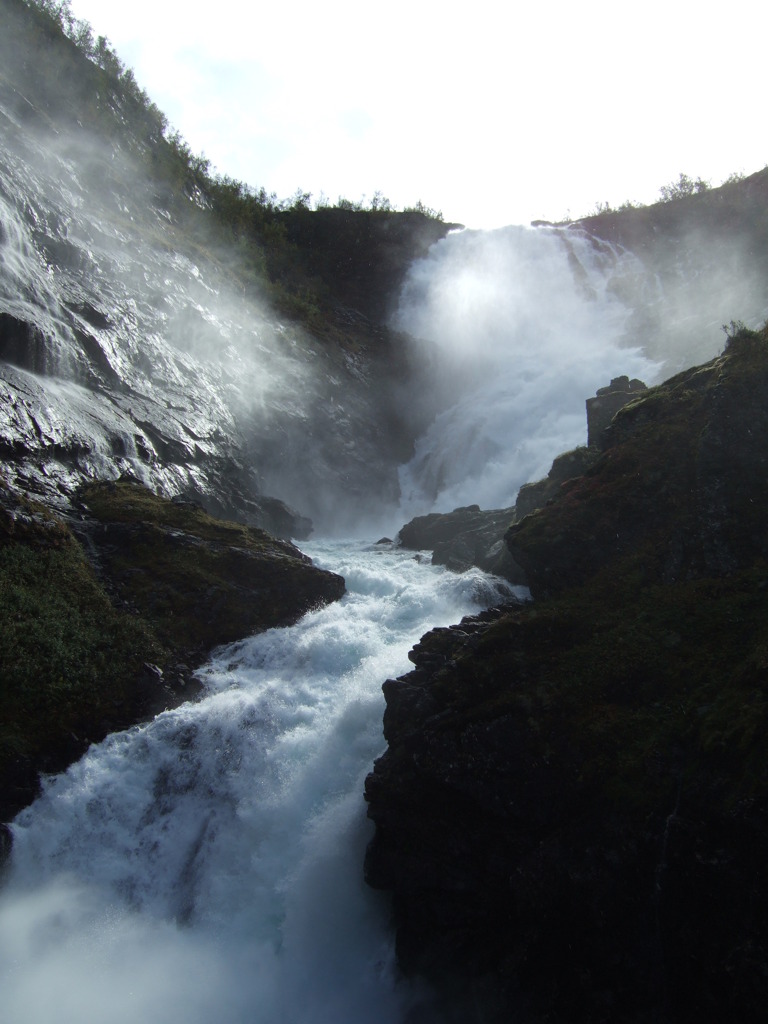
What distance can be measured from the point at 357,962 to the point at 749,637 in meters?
7.94

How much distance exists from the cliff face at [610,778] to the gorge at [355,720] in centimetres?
4

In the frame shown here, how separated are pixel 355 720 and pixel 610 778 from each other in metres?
5.69

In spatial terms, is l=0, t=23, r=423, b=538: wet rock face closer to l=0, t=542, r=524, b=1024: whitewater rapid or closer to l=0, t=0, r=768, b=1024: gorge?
l=0, t=0, r=768, b=1024: gorge

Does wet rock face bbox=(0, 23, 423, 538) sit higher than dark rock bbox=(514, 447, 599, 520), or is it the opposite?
wet rock face bbox=(0, 23, 423, 538)

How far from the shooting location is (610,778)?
349 inches

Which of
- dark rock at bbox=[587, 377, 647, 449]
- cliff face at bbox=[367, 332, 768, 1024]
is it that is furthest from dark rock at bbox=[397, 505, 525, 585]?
cliff face at bbox=[367, 332, 768, 1024]

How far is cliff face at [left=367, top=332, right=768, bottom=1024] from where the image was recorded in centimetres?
762

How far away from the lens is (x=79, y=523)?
18.2 meters

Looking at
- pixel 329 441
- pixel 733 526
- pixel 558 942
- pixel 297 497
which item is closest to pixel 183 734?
pixel 558 942

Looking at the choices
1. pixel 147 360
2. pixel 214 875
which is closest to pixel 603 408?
pixel 214 875

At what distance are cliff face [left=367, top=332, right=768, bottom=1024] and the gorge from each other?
0.04 metres

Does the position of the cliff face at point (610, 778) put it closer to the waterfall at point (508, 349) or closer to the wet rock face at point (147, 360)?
the wet rock face at point (147, 360)

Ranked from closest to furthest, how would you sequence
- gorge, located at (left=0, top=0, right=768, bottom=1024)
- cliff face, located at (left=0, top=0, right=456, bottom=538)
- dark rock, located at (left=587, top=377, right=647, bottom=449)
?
gorge, located at (left=0, top=0, right=768, bottom=1024) → cliff face, located at (left=0, top=0, right=456, bottom=538) → dark rock, located at (left=587, top=377, right=647, bottom=449)

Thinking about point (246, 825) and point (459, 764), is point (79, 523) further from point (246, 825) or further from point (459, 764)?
point (459, 764)
